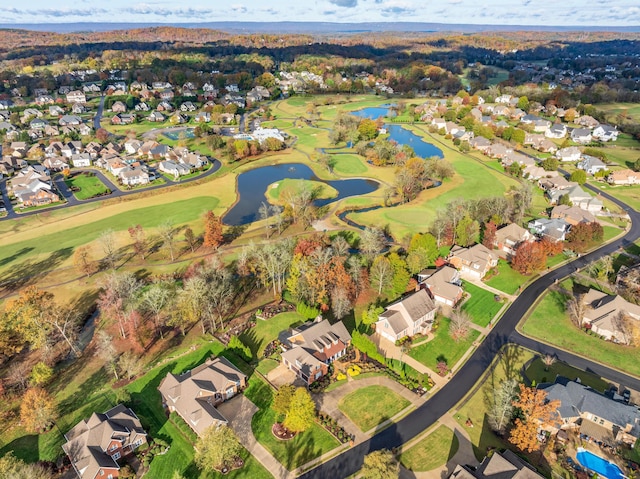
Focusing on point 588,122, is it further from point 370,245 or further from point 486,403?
point 486,403

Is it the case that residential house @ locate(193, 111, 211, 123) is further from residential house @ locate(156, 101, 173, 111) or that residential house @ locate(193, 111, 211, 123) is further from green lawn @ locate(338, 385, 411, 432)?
green lawn @ locate(338, 385, 411, 432)

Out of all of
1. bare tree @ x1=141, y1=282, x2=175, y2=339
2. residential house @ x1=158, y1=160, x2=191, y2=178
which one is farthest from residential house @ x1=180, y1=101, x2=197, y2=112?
bare tree @ x1=141, y1=282, x2=175, y2=339

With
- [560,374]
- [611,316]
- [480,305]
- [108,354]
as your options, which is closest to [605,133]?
[611,316]

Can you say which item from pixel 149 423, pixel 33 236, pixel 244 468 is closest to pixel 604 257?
pixel 244 468

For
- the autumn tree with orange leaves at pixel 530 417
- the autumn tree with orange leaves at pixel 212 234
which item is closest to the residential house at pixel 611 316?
the autumn tree with orange leaves at pixel 530 417

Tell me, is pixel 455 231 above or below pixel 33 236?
above

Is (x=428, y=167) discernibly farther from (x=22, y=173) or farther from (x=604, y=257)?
(x=22, y=173)

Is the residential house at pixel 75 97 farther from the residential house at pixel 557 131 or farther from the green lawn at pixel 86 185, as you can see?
the residential house at pixel 557 131
